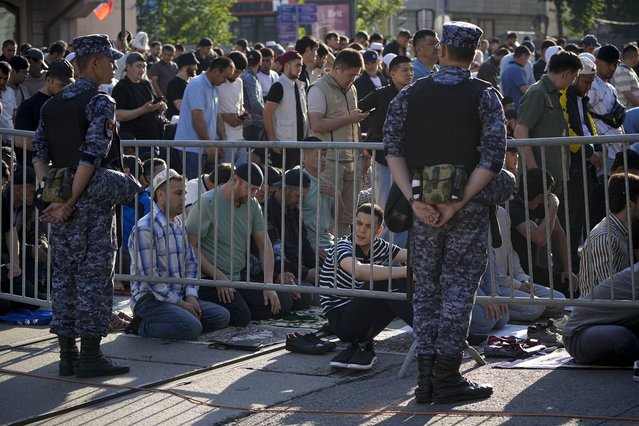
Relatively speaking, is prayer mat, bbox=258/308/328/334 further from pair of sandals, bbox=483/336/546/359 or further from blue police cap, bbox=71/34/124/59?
blue police cap, bbox=71/34/124/59

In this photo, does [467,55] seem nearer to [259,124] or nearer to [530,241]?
[530,241]

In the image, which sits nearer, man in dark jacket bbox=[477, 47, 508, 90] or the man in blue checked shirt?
the man in blue checked shirt

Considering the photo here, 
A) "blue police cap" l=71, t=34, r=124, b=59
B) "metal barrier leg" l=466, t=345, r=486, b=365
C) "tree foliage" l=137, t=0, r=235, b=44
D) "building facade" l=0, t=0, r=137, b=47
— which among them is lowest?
"metal barrier leg" l=466, t=345, r=486, b=365

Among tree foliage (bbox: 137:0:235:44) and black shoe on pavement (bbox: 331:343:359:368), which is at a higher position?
tree foliage (bbox: 137:0:235:44)

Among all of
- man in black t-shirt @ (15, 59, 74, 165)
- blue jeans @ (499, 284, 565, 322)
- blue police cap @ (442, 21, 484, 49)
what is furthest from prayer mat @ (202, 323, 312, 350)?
blue police cap @ (442, 21, 484, 49)

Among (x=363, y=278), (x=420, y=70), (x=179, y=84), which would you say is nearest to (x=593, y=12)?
(x=179, y=84)

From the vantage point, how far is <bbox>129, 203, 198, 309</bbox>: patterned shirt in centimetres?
834

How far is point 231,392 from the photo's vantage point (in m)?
6.54

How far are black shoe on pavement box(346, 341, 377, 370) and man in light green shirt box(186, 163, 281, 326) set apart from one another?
1.44 m

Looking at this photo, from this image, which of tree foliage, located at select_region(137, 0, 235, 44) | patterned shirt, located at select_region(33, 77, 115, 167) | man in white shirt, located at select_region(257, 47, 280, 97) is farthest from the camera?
tree foliage, located at select_region(137, 0, 235, 44)

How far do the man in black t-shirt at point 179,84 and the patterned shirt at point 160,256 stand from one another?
658 cm

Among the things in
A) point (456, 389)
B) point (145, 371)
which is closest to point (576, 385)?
point (456, 389)

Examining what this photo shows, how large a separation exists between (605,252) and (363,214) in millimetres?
1529

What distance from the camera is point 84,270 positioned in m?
6.88
